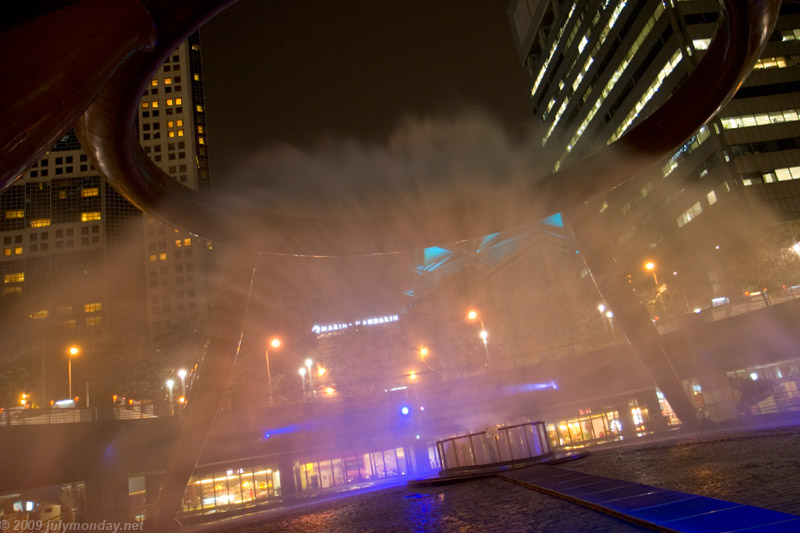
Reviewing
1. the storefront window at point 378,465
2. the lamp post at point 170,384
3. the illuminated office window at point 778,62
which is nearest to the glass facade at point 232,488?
the storefront window at point 378,465

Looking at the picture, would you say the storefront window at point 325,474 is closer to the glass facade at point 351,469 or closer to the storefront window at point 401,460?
the glass facade at point 351,469

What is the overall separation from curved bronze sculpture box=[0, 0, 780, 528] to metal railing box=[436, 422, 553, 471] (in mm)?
4735

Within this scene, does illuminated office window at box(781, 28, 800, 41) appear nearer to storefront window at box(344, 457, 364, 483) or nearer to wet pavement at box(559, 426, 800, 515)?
storefront window at box(344, 457, 364, 483)

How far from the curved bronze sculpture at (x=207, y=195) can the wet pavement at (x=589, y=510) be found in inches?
198

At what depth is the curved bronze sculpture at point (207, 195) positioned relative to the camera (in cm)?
527

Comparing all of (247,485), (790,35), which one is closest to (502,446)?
(247,485)

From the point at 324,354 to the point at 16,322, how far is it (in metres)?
39.1

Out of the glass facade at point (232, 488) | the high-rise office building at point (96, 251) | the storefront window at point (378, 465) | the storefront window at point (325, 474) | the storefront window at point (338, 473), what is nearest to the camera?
the glass facade at point (232, 488)

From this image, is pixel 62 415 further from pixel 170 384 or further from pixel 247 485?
pixel 170 384

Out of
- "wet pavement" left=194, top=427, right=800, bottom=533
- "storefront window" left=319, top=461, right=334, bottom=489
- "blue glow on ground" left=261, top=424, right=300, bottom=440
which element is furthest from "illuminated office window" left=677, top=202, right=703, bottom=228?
"wet pavement" left=194, top=427, right=800, bottom=533

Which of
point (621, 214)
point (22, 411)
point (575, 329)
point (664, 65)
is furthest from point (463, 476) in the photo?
point (621, 214)

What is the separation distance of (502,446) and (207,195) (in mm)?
10985

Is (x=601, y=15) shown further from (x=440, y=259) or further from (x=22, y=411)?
(x=22, y=411)

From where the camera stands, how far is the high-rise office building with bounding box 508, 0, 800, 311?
207 ft
